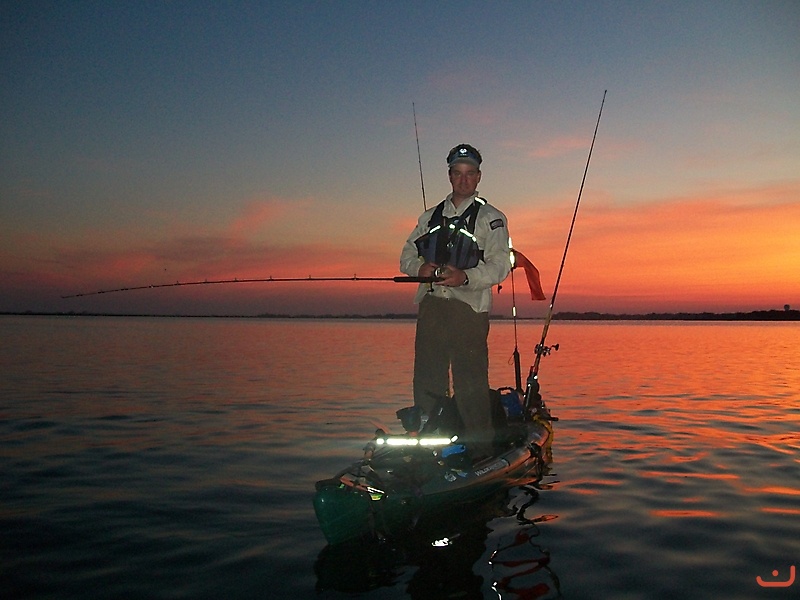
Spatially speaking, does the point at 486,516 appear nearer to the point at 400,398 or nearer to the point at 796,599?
the point at 796,599

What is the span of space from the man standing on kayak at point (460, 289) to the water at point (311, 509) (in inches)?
62.9

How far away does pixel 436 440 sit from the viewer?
7324mm

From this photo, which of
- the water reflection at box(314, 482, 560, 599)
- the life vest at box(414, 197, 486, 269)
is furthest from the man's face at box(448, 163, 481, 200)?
the water reflection at box(314, 482, 560, 599)

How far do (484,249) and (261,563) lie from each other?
13.4ft

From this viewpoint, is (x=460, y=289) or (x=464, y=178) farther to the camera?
(x=464, y=178)

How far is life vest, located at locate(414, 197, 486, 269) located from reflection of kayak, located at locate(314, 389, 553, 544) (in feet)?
6.44

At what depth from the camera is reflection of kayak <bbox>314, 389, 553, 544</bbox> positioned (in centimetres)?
623

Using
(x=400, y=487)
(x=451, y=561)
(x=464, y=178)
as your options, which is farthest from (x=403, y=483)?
(x=464, y=178)

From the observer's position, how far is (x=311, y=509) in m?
8.17

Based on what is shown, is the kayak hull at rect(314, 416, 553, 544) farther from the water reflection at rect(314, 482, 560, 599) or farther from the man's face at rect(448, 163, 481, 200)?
the man's face at rect(448, 163, 481, 200)

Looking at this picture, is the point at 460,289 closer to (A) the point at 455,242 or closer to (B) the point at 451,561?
(A) the point at 455,242

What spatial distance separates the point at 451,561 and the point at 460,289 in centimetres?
290

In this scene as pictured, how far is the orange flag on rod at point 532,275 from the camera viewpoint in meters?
9.72

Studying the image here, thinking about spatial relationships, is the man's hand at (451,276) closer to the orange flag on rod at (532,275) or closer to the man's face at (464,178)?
the man's face at (464,178)
